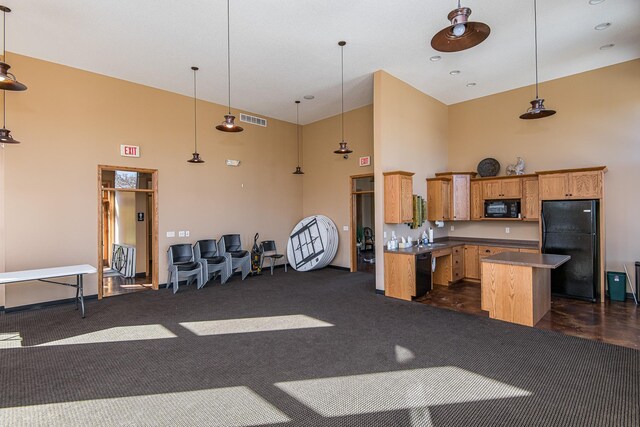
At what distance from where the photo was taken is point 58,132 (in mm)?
5590

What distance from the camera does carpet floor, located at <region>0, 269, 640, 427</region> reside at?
8.13 ft

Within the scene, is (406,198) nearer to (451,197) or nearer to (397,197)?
(397,197)

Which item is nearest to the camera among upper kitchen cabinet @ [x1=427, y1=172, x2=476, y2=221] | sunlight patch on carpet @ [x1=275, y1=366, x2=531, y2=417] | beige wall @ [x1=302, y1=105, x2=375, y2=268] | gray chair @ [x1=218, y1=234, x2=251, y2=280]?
sunlight patch on carpet @ [x1=275, y1=366, x2=531, y2=417]


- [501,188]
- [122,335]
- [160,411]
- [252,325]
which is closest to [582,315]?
[501,188]

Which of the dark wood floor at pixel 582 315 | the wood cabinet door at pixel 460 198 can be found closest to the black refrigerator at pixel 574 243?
the dark wood floor at pixel 582 315

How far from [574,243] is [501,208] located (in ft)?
4.65

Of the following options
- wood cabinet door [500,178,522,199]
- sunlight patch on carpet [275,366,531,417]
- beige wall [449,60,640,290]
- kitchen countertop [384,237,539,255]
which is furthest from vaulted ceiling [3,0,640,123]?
sunlight patch on carpet [275,366,531,417]

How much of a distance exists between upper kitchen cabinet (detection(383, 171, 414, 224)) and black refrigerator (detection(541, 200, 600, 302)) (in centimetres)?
243

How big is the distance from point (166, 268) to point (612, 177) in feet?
28.4

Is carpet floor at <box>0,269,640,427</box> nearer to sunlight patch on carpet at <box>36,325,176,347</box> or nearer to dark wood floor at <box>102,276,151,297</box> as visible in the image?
sunlight patch on carpet at <box>36,325,176,347</box>

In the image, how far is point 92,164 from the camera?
595 cm

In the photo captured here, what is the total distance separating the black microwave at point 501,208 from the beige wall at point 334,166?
107 inches

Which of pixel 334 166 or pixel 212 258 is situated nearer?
pixel 212 258

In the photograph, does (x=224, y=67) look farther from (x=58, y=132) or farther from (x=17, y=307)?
(x=17, y=307)
